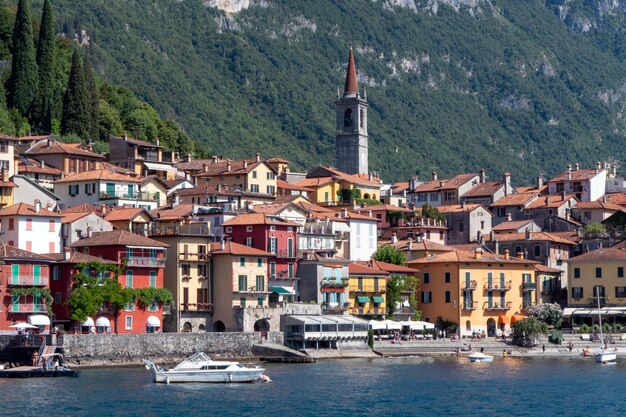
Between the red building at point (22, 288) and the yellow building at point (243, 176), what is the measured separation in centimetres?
4299

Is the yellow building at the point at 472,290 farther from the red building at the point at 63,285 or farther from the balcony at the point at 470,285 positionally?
the red building at the point at 63,285

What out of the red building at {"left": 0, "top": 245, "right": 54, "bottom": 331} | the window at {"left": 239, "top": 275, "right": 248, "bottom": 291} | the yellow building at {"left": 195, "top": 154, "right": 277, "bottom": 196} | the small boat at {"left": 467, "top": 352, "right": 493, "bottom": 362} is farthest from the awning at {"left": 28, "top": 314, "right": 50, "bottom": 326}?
the yellow building at {"left": 195, "top": 154, "right": 277, "bottom": 196}

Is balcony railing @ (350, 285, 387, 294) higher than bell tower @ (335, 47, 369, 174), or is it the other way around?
bell tower @ (335, 47, 369, 174)

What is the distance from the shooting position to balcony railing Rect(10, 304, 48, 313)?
307 ft

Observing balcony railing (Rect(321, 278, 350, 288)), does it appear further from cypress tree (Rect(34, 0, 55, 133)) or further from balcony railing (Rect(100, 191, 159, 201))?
cypress tree (Rect(34, 0, 55, 133))

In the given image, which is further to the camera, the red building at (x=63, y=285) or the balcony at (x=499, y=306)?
→ the balcony at (x=499, y=306)

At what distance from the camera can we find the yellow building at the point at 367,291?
115125 mm

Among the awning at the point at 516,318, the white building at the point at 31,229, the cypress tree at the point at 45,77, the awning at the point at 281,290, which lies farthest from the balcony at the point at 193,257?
the cypress tree at the point at 45,77

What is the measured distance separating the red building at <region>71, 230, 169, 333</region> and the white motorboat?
944 centimetres

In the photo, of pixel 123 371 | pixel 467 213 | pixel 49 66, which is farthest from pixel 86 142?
pixel 123 371

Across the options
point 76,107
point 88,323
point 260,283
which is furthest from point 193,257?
point 76,107

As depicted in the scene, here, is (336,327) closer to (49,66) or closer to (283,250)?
(283,250)

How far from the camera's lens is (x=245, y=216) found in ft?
370

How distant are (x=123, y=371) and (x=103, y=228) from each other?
18611 mm
